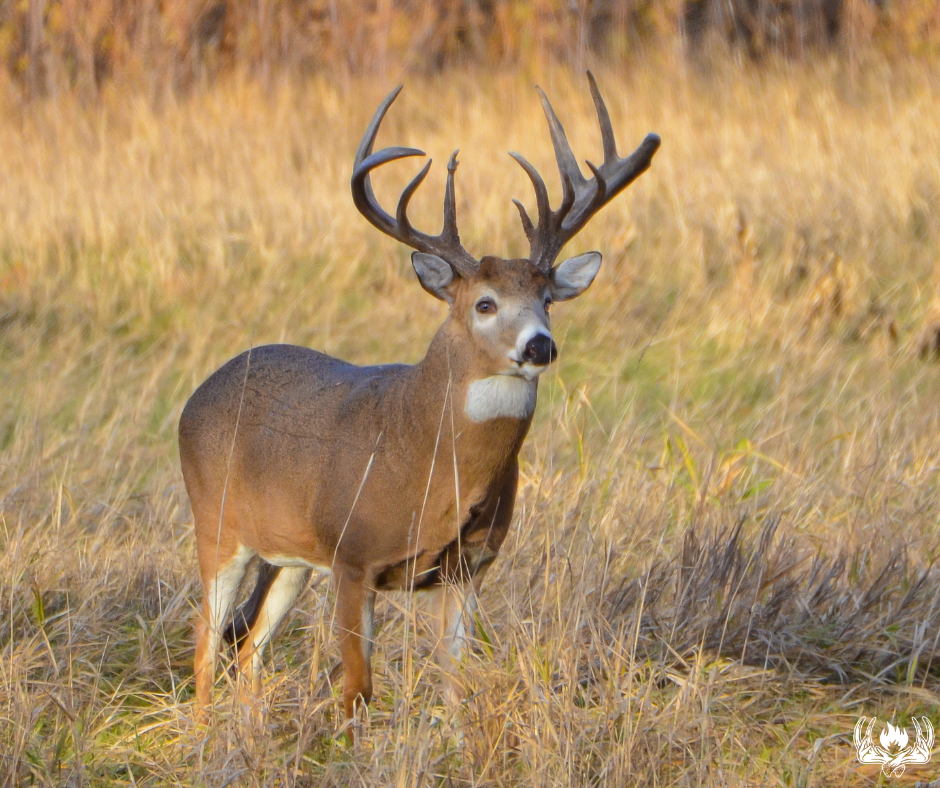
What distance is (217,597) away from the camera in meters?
4.38

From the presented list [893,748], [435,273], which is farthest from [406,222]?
[893,748]

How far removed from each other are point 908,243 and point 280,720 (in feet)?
24.0

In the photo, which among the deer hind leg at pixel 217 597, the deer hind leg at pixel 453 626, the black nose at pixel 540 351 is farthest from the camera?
the deer hind leg at pixel 217 597

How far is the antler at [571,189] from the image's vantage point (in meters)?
4.02

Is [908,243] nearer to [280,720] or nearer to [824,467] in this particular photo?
[824,467]

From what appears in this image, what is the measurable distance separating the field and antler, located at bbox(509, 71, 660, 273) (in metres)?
0.93

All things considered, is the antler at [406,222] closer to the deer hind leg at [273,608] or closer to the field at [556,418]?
the field at [556,418]

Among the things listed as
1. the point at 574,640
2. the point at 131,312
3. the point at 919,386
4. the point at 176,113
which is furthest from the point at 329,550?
the point at 176,113

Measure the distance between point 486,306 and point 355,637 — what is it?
0.99m

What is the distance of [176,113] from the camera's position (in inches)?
484

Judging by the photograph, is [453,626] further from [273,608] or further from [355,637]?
[273,608]

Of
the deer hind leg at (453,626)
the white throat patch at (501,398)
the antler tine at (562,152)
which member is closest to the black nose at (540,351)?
the white throat patch at (501,398)

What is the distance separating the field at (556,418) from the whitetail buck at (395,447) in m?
0.21

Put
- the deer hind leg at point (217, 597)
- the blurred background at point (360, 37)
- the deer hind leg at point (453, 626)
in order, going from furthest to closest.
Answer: the blurred background at point (360, 37)
the deer hind leg at point (217, 597)
the deer hind leg at point (453, 626)
